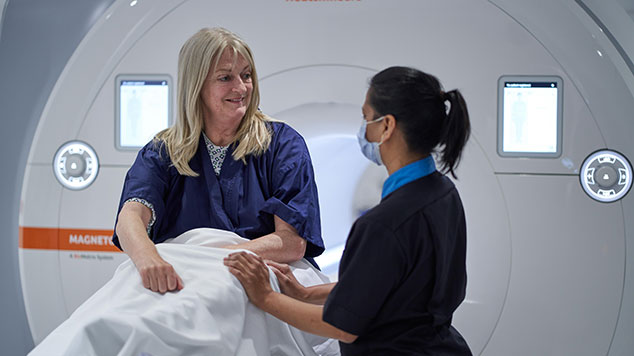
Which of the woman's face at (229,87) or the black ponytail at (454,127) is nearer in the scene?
the black ponytail at (454,127)

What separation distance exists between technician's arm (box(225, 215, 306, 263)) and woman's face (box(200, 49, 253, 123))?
0.31 meters

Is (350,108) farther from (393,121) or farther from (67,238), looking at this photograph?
(67,238)

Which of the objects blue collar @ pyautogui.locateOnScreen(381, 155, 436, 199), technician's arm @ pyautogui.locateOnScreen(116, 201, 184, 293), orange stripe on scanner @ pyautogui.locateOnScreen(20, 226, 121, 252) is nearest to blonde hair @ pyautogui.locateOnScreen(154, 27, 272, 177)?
technician's arm @ pyautogui.locateOnScreen(116, 201, 184, 293)

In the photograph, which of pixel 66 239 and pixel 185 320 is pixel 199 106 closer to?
pixel 185 320

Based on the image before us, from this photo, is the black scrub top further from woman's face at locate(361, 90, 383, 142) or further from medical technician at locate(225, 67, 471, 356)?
woman's face at locate(361, 90, 383, 142)

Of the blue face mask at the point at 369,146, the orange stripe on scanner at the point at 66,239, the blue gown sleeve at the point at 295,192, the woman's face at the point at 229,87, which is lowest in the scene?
the orange stripe on scanner at the point at 66,239

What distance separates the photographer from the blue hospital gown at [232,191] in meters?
1.70

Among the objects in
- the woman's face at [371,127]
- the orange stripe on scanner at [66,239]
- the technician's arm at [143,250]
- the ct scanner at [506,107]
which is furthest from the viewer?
the orange stripe on scanner at [66,239]

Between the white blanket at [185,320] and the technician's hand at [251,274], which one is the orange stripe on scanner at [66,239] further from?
the technician's hand at [251,274]

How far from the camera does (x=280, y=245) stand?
5.37 feet

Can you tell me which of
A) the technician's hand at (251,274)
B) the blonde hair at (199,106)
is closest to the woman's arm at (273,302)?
the technician's hand at (251,274)

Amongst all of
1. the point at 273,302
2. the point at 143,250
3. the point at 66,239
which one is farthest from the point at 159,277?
the point at 66,239

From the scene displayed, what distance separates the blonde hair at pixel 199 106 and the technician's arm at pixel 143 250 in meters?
0.16

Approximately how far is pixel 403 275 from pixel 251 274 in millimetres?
370
